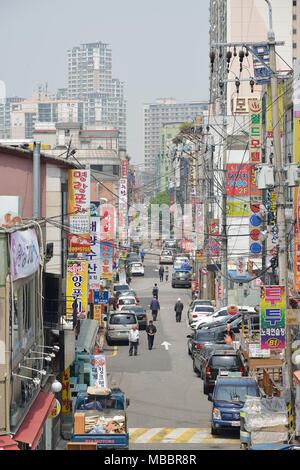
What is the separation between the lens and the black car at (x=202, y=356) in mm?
37219

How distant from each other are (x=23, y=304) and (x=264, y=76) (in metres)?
13.6

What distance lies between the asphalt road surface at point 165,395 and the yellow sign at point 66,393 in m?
1.72

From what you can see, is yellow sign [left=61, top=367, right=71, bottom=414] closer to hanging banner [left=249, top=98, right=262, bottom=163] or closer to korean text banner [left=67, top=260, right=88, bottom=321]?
korean text banner [left=67, top=260, right=88, bottom=321]

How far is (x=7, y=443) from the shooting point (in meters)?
17.5

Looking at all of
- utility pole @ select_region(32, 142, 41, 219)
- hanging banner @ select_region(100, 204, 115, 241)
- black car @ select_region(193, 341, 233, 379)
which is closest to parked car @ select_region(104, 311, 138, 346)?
black car @ select_region(193, 341, 233, 379)

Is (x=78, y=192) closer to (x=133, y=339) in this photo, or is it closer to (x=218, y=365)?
(x=218, y=365)

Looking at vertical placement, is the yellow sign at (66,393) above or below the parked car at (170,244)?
above

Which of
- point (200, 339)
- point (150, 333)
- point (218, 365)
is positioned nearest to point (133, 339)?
point (150, 333)

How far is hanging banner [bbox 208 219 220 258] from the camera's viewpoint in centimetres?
5976

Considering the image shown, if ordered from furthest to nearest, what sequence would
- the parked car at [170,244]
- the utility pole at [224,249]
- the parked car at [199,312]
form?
1. the parked car at [170,244]
2. the parked car at [199,312]
3. the utility pole at [224,249]

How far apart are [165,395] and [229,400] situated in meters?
6.88

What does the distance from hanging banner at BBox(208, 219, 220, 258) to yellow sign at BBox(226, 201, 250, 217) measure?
7.35 feet

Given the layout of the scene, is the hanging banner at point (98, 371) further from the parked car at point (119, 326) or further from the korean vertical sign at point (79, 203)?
the parked car at point (119, 326)

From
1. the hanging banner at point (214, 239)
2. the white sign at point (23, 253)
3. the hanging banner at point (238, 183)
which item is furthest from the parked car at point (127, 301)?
the white sign at point (23, 253)
